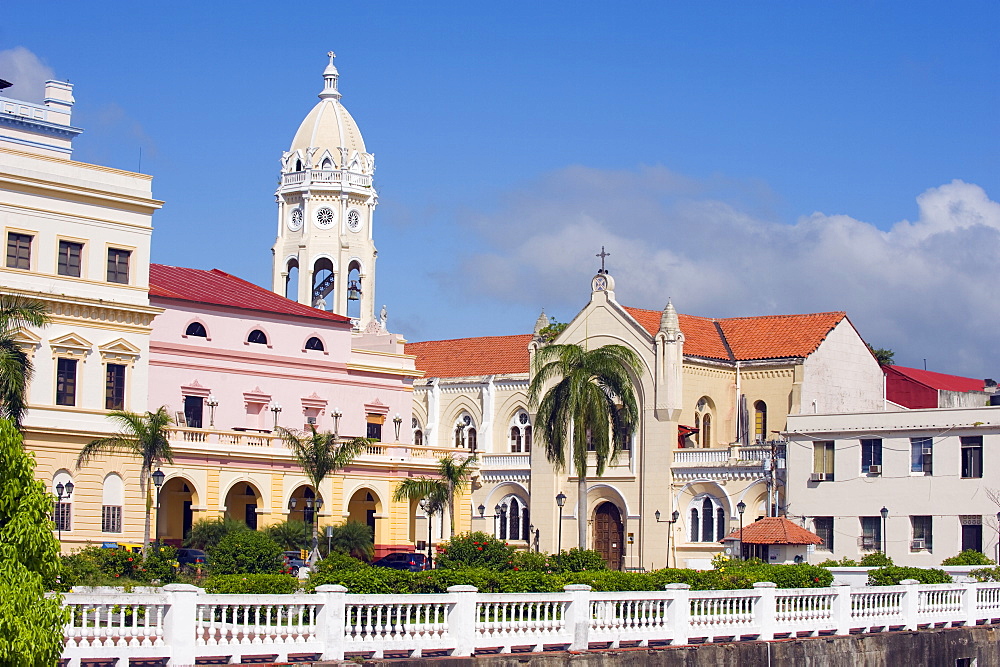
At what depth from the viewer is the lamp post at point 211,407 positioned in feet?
193

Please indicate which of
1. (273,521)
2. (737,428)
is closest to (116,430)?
(273,521)

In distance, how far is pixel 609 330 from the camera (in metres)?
67.6

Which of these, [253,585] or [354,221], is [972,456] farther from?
[253,585]

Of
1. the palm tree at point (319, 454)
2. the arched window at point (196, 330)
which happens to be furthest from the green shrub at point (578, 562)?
the arched window at point (196, 330)

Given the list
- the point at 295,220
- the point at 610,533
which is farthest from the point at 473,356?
the point at 610,533

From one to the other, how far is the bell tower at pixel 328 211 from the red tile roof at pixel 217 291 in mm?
8476

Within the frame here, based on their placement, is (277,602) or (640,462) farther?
(640,462)

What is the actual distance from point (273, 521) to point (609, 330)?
1864 centimetres

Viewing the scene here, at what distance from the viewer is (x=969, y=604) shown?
3038 centimetres

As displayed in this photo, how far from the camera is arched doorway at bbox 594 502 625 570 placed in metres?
65.8

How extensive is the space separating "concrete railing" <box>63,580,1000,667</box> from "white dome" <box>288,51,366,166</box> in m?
51.1

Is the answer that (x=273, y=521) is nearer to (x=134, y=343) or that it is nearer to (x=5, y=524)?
(x=134, y=343)

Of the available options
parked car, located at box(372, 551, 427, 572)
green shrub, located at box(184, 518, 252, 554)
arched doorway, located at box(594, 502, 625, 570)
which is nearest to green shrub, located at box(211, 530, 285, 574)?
parked car, located at box(372, 551, 427, 572)

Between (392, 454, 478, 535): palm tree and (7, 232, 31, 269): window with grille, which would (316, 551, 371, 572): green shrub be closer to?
(7, 232, 31, 269): window with grille
